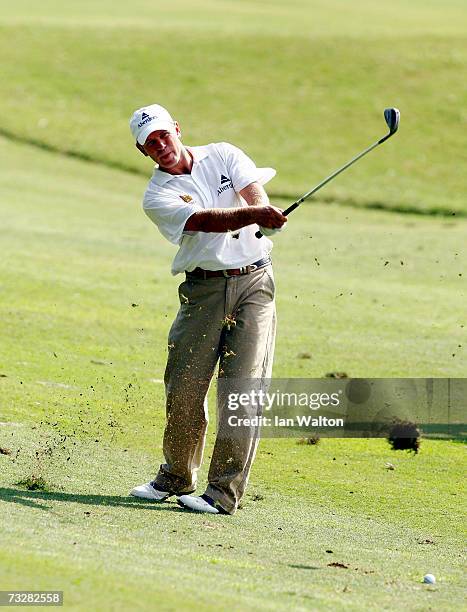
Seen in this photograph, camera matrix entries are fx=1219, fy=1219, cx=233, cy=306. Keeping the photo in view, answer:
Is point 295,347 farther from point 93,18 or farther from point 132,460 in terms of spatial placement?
point 93,18

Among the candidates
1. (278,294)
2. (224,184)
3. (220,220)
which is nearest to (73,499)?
(220,220)

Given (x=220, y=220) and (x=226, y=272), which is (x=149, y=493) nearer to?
(x=226, y=272)

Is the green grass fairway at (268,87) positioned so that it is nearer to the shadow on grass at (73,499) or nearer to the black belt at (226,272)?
the black belt at (226,272)

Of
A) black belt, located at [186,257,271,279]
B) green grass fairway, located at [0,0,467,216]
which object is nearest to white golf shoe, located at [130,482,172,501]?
black belt, located at [186,257,271,279]

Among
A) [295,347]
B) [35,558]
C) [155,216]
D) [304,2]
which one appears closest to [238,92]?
[304,2]

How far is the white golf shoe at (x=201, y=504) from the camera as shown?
722 centimetres

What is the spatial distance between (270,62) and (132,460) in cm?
2924

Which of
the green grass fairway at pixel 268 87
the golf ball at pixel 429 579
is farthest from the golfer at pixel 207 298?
the green grass fairway at pixel 268 87

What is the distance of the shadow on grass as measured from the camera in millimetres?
6801

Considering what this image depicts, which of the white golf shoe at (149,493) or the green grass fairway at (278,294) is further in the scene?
the white golf shoe at (149,493)

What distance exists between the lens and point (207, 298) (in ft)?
23.9

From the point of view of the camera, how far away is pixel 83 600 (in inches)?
180

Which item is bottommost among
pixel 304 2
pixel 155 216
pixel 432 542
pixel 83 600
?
pixel 83 600

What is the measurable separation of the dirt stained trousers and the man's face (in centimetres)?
73
